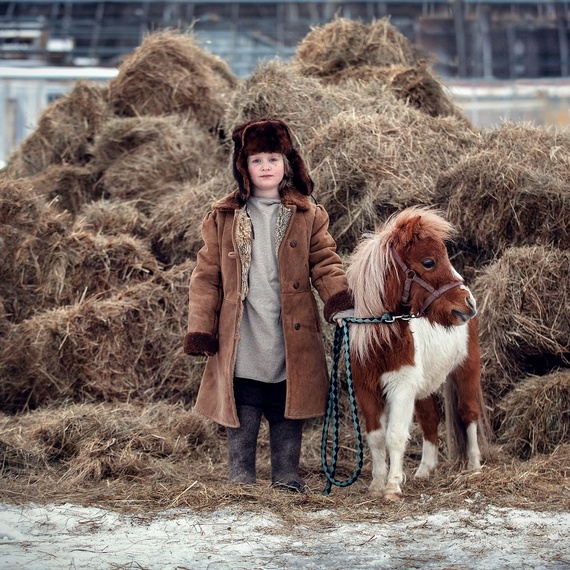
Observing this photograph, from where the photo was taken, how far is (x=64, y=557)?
3.08m

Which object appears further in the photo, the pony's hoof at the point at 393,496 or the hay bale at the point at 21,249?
the hay bale at the point at 21,249

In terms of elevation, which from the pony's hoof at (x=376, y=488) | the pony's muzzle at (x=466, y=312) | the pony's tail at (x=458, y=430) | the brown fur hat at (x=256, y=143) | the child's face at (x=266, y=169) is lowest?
the pony's hoof at (x=376, y=488)

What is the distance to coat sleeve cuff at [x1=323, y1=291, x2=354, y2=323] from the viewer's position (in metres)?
4.24

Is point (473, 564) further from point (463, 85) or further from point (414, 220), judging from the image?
point (463, 85)

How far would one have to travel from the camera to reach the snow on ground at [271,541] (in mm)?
3037

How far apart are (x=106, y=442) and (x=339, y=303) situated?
58.2 inches

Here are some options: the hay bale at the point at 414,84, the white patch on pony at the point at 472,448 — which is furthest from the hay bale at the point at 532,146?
the white patch on pony at the point at 472,448

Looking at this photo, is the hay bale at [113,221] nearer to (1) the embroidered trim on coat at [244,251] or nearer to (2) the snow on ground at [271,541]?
(1) the embroidered trim on coat at [244,251]

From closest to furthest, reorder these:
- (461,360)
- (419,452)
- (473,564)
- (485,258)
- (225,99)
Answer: (473,564)
(461,360)
(419,452)
(485,258)
(225,99)

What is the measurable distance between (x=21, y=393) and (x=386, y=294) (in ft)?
9.36

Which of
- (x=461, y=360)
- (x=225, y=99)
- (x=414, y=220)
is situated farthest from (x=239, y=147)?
(x=225, y=99)

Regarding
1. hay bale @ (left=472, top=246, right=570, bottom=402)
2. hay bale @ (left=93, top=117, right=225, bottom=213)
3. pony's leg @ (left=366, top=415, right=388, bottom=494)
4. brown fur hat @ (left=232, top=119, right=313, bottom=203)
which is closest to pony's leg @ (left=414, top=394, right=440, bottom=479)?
pony's leg @ (left=366, top=415, right=388, bottom=494)

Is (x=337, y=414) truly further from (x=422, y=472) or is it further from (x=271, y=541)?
(x=271, y=541)

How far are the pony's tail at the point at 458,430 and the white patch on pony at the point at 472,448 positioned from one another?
40 millimetres
